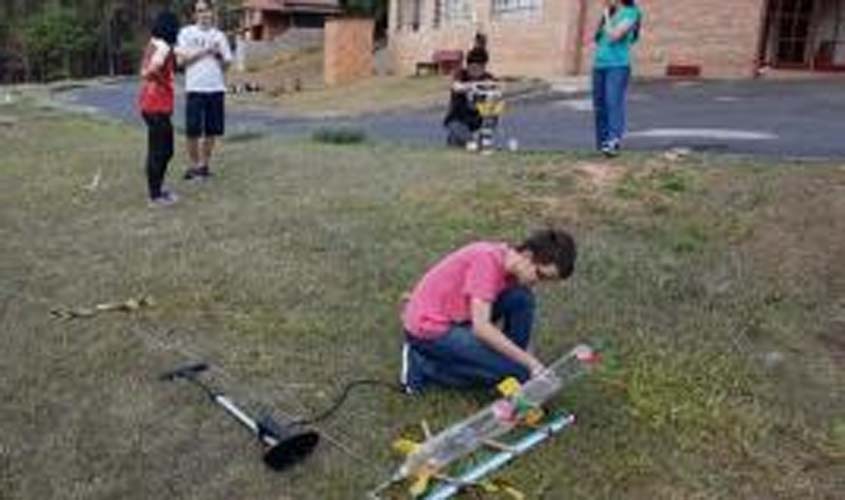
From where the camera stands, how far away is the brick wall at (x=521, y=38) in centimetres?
2625

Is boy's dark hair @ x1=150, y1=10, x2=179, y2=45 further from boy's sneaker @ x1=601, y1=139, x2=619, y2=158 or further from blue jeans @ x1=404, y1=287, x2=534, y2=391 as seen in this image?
blue jeans @ x1=404, y1=287, x2=534, y2=391

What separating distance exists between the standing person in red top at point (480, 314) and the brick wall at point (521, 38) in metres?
20.5

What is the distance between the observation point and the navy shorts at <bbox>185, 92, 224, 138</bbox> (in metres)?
11.6

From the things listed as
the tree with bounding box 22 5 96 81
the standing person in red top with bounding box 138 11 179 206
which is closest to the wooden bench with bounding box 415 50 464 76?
the standing person in red top with bounding box 138 11 179 206

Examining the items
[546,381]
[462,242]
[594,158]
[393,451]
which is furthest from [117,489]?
[594,158]

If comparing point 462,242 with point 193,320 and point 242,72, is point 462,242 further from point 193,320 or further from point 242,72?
point 242,72

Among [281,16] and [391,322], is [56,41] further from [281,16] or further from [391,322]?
[391,322]

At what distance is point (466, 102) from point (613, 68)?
2.17 meters

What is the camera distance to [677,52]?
25.4 metres

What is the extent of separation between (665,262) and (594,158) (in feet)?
11.0

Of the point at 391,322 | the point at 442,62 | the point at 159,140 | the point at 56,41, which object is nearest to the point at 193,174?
the point at 159,140

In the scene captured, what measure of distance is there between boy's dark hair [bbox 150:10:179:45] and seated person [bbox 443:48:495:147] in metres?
3.86

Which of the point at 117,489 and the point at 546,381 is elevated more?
the point at 546,381

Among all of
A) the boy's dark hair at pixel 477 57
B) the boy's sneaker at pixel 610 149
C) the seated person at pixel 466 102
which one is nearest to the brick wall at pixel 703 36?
the seated person at pixel 466 102
